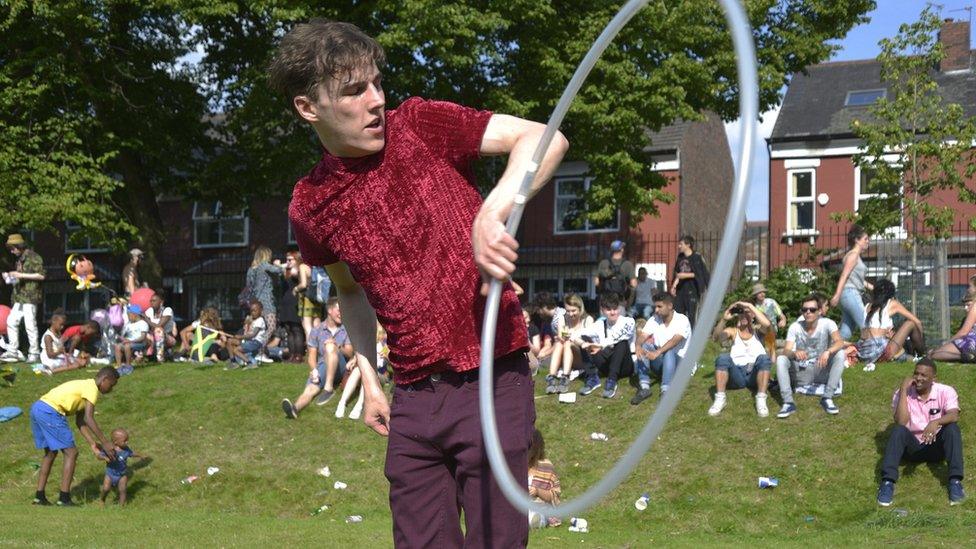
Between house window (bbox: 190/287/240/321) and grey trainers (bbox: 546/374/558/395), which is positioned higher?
house window (bbox: 190/287/240/321)

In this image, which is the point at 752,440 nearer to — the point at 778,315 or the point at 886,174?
the point at 778,315

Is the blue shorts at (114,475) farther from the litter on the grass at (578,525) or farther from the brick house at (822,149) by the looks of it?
the brick house at (822,149)

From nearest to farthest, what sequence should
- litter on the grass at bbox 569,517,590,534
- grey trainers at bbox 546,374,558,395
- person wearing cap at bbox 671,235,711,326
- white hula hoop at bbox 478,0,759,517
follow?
white hula hoop at bbox 478,0,759,517, litter on the grass at bbox 569,517,590,534, grey trainers at bbox 546,374,558,395, person wearing cap at bbox 671,235,711,326

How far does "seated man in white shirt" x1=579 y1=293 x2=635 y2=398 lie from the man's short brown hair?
12.2m

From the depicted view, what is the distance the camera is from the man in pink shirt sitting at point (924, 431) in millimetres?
11664

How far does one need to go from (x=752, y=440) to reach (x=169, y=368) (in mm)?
11632

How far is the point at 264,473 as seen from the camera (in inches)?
583

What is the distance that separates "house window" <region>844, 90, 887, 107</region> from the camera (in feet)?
120

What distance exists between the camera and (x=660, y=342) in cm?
1531

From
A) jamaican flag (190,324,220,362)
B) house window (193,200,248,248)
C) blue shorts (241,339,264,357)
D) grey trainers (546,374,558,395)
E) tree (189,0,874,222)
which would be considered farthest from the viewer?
house window (193,200,248,248)

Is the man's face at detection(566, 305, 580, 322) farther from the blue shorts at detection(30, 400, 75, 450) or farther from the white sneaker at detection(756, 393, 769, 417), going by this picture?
the blue shorts at detection(30, 400, 75, 450)

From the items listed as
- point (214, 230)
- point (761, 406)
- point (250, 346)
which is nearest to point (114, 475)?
point (250, 346)

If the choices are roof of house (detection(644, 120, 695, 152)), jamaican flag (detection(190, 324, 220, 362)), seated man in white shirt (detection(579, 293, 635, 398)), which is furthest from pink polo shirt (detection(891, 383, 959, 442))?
roof of house (detection(644, 120, 695, 152))

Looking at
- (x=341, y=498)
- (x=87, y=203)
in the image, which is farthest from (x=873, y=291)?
(x=87, y=203)
